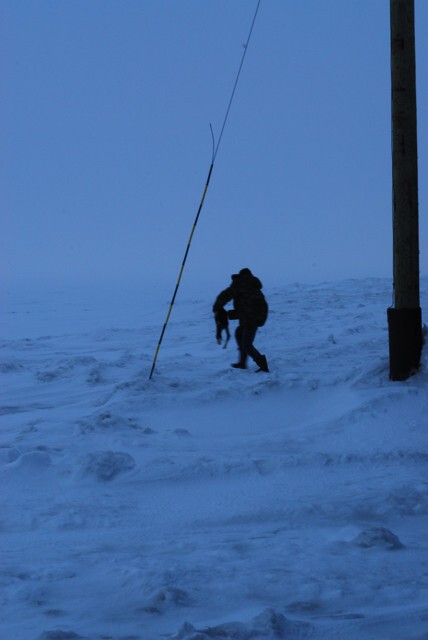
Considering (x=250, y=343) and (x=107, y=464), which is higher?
(x=250, y=343)

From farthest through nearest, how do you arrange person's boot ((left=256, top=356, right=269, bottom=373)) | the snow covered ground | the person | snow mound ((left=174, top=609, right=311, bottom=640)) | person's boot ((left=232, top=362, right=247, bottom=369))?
person's boot ((left=232, top=362, right=247, bottom=369)), the person, person's boot ((left=256, top=356, right=269, bottom=373)), the snow covered ground, snow mound ((left=174, top=609, right=311, bottom=640))

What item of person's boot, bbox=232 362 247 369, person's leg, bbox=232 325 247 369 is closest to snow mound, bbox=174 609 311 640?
person's leg, bbox=232 325 247 369

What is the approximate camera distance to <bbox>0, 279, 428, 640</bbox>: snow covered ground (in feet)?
11.8

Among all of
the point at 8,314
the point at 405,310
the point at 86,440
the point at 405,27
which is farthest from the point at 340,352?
the point at 8,314

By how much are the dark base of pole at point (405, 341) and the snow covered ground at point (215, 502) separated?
7.0 inches

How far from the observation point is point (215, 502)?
17.5 ft

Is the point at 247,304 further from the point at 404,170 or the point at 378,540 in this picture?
the point at 378,540

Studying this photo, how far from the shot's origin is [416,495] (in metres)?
5.29

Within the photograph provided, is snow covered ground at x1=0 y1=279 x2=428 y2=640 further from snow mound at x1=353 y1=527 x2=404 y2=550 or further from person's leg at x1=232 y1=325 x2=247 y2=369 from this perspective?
person's leg at x1=232 y1=325 x2=247 y2=369

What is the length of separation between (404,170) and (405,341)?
6.21 feet

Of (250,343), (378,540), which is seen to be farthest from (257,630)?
(250,343)

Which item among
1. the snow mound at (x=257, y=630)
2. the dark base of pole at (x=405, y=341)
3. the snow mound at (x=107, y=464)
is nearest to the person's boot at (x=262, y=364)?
the dark base of pole at (x=405, y=341)

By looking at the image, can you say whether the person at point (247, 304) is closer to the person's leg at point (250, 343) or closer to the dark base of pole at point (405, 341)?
the person's leg at point (250, 343)

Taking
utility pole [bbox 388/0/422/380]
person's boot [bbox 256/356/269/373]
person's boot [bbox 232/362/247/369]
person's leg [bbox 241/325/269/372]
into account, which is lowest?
person's boot [bbox 232/362/247/369]
